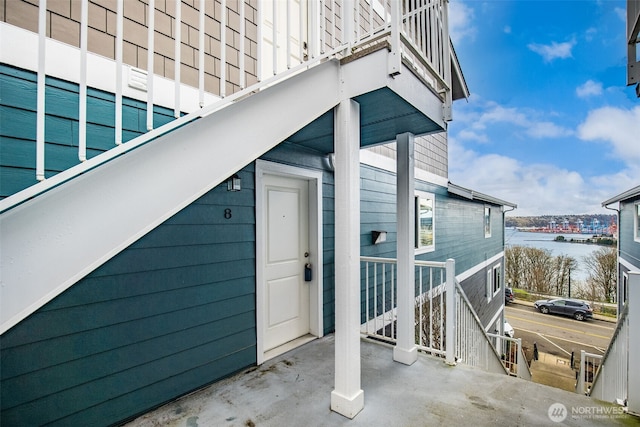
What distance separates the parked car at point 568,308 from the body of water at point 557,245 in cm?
400

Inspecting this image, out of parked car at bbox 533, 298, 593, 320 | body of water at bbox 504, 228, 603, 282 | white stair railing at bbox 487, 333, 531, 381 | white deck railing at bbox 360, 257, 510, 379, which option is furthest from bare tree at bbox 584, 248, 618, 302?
white deck railing at bbox 360, 257, 510, 379

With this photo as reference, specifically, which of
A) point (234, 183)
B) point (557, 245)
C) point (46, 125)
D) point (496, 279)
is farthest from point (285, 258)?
point (557, 245)

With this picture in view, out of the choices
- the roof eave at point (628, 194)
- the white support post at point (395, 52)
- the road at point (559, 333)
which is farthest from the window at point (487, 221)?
the white support post at point (395, 52)

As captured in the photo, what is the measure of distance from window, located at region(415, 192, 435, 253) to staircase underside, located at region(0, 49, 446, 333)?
424 cm

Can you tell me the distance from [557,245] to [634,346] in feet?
82.3

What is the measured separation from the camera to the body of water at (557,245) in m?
17.8

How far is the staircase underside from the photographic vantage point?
2.61 ft

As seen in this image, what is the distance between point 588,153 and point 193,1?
3999 cm

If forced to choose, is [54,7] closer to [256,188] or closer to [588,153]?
[256,188]

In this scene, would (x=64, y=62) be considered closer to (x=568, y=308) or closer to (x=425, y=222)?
(x=425, y=222)

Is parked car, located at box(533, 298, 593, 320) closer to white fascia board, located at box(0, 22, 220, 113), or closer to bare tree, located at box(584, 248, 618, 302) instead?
bare tree, located at box(584, 248, 618, 302)

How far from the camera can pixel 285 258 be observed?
3.37m
